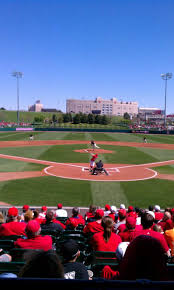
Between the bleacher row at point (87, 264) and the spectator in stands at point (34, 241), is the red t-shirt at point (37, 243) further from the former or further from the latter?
the bleacher row at point (87, 264)

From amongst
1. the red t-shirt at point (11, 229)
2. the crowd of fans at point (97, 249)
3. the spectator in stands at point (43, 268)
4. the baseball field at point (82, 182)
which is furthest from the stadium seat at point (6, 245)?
the baseball field at point (82, 182)

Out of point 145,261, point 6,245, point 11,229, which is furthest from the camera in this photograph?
point 11,229

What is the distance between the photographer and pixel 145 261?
2.07 m

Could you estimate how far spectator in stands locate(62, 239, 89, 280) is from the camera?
3160mm

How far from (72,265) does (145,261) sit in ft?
4.96

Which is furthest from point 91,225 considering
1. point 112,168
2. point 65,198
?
point 112,168

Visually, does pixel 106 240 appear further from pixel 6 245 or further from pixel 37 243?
pixel 6 245

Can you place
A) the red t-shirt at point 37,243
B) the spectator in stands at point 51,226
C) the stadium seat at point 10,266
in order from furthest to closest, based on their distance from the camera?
the spectator in stands at point 51,226 → the red t-shirt at point 37,243 → the stadium seat at point 10,266

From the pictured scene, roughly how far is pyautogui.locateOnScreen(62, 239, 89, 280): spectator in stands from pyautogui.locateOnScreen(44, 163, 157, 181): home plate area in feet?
52.8

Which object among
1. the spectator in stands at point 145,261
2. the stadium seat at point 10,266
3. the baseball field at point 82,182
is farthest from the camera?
the baseball field at point 82,182

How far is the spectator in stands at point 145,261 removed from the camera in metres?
2.06

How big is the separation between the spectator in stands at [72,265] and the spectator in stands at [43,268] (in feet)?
4.21

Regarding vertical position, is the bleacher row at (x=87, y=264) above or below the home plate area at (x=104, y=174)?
above

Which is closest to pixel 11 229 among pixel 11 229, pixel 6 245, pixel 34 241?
pixel 11 229
